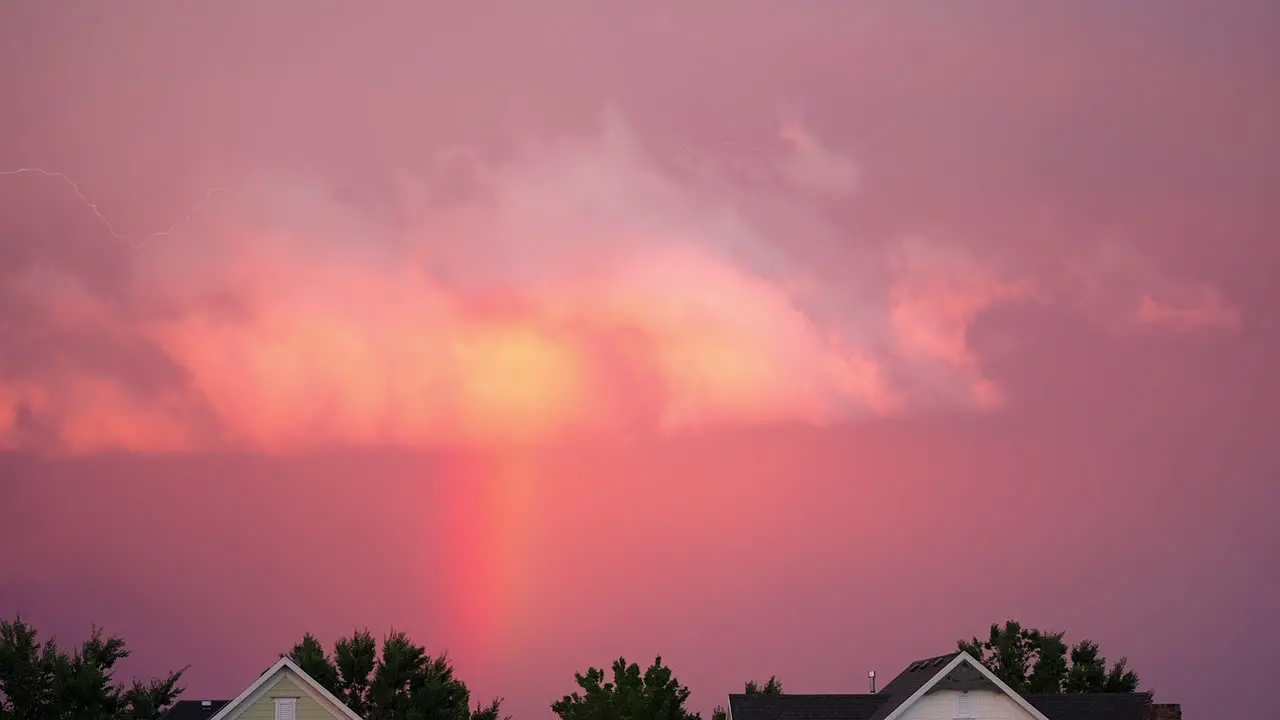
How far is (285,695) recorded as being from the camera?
74.9 m

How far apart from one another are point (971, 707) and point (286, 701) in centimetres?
2766

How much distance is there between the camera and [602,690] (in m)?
102

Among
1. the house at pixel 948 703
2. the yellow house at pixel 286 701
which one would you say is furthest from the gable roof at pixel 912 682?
the yellow house at pixel 286 701

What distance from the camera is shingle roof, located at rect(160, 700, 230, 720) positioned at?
81000mm

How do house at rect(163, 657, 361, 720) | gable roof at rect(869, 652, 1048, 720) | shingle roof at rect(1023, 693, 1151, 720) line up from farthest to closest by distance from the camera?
shingle roof at rect(1023, 693, 1151, 720), house at rect(163, 657, 361, 720), gable roof at rect(869, 652, 1048, 720)

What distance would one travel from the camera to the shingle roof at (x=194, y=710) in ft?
266

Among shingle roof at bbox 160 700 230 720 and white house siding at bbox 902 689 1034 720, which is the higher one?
shingle roof at bbox 160 700 230 720

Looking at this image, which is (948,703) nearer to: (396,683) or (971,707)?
(971,707)

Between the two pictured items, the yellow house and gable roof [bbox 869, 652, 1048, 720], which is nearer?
gable roof [bbox 869, 652, 1048, 720]

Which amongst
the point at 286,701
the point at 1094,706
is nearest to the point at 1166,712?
the point at 1094,706

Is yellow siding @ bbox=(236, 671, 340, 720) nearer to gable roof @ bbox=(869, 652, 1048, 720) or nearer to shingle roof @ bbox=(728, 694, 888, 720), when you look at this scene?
shingle roof @ bbox=(728, 694, 888, 720)

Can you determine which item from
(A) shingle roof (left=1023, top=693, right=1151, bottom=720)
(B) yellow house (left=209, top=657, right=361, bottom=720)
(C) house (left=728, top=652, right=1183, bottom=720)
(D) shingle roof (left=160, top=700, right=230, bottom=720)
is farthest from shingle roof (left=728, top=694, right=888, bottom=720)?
(D) shingle roof (left=160, top=700, right=230, bottom=720)

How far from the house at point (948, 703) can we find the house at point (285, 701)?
1664 cm

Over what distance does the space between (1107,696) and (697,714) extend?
29147mm
